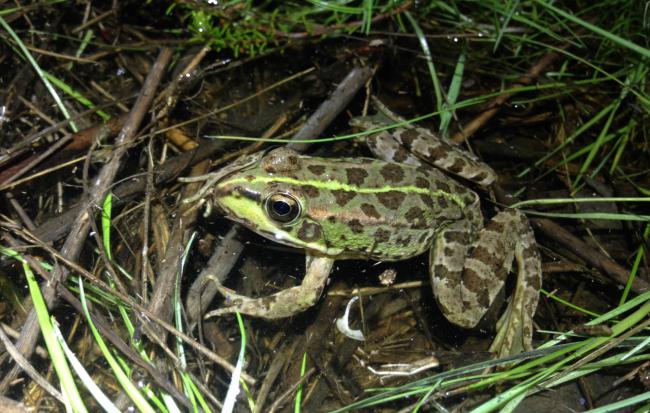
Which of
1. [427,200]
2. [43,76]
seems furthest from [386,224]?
[43,76]

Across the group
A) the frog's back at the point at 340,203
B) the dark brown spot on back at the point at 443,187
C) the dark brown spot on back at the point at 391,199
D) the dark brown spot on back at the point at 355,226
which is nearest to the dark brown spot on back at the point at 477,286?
the frog's back at the point at 340,203

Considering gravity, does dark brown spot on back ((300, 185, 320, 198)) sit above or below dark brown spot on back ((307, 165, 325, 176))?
below

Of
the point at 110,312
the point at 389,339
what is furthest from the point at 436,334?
the point at 110,312

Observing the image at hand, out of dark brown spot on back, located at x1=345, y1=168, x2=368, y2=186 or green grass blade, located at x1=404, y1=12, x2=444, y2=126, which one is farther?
green grass blade, located at x1=404, y1=12, x2=444, y2=126

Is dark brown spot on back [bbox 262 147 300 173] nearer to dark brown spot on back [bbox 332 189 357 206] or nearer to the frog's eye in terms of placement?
the frog's eye

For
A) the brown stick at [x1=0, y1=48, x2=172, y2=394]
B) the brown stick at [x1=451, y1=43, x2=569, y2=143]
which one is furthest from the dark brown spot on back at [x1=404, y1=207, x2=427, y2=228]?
the brown stick at [x1=0, y1=48, x2=172, y2=394]

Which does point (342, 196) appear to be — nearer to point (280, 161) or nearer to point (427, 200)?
point (280, 161)
